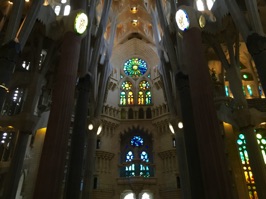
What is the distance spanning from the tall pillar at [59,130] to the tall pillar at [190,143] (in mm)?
5176

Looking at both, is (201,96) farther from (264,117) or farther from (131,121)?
(131,121)

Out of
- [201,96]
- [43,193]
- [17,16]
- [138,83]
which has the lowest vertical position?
[43,193]

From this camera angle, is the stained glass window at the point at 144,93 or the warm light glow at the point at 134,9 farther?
the stained glass window at the point at 144,93

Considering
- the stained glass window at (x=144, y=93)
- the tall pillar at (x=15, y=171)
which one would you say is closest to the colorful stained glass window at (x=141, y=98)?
the stained glass window at (x=144, y=93)

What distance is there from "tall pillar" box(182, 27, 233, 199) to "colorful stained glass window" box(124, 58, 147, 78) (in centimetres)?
1963

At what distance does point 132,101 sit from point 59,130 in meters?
19.8

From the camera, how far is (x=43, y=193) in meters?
7.26

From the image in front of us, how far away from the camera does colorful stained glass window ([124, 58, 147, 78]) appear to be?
29703 mm

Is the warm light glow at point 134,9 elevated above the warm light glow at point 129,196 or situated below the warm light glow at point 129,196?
above

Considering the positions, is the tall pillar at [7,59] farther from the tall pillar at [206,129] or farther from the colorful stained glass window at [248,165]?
the colorful stained glass window at [248,165]

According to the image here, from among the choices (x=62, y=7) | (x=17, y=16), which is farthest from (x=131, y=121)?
(x=17, y=16)

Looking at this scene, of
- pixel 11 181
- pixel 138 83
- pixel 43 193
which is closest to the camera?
pixel 43 193

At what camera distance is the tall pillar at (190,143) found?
1014cm

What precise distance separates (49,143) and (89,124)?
11316 mm
